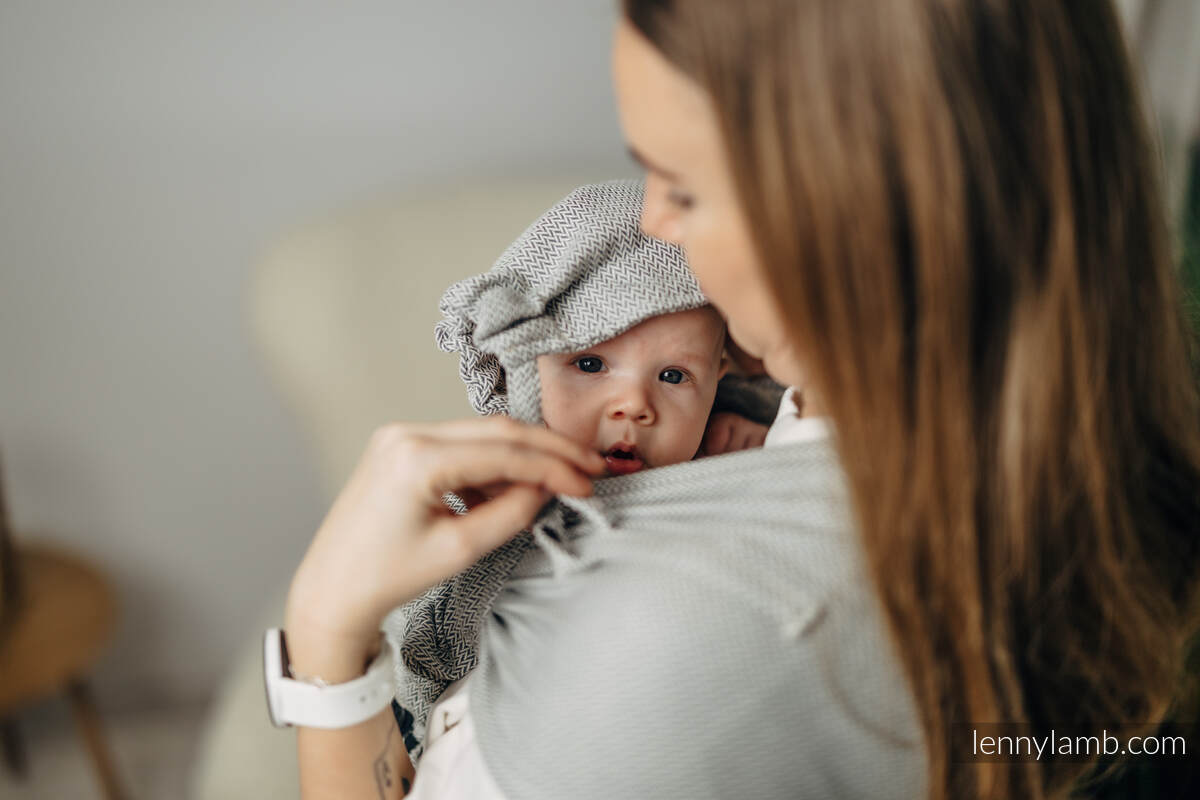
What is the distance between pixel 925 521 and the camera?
62 cm

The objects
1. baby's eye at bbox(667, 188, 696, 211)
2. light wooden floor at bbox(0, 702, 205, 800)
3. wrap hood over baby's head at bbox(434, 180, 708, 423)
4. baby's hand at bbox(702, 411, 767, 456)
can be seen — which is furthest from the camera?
light wooden floor at bbox(0, 702, 205, 800)

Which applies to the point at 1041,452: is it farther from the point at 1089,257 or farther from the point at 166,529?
the point at 166,529

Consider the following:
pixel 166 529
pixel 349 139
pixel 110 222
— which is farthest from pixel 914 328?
pixel 166 529

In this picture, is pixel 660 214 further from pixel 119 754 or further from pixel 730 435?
pixel 119 754

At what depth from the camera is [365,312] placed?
4.81 ft

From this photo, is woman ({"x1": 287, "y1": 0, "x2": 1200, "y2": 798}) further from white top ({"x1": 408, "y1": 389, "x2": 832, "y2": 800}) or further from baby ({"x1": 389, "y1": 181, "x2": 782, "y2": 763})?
baby ({"x1": 389, "y1": 181, "x2": 782, "y2": 763})

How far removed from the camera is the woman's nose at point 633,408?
2.90ft

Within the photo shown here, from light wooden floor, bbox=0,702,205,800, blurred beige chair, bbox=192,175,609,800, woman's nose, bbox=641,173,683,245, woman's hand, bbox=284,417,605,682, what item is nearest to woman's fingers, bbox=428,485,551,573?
A: woman's hand, bbox=284,417,605,682

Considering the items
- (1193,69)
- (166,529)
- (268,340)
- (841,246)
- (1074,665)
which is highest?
A: (841,246)

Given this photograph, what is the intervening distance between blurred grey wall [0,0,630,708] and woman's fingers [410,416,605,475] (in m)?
1.12

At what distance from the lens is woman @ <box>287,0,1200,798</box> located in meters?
0.56

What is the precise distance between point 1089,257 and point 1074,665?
299 millimetres

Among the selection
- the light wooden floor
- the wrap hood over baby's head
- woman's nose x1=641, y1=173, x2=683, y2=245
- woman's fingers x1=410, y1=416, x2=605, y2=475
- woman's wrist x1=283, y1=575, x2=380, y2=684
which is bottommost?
the light wooden floor

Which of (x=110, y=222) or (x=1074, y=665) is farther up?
(x=110, y=222)
